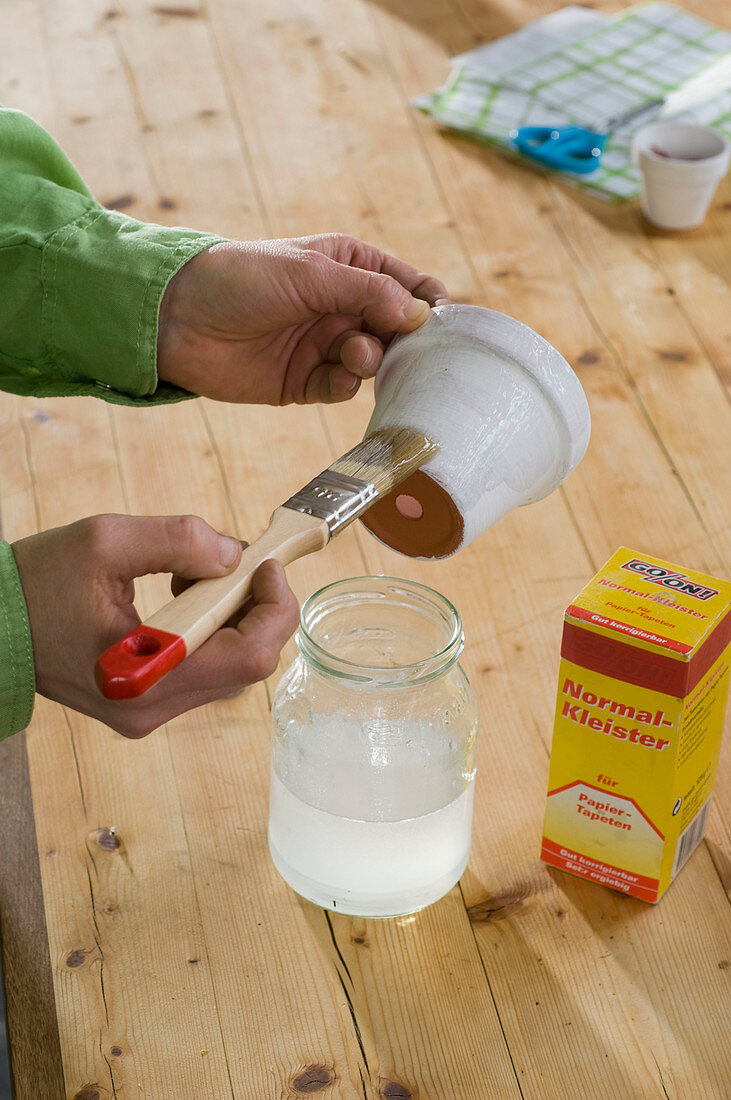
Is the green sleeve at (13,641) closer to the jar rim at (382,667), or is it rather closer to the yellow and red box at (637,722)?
the jar rim at (382,667)

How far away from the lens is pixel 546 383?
77 centimetres

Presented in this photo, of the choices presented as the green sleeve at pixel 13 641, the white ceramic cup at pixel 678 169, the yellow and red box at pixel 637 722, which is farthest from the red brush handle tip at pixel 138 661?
the white ceramic cup at pixel 678 169

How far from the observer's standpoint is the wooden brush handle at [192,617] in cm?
59

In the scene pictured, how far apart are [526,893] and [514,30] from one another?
1.65 m

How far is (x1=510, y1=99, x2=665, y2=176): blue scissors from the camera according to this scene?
170 centimetres

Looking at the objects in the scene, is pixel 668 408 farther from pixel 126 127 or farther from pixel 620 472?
pixel 126 127

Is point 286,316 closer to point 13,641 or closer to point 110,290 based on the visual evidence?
point 110,290

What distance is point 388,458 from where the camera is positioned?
74 cm

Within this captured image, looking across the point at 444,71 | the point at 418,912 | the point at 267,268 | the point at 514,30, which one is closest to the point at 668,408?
the point at 267,268

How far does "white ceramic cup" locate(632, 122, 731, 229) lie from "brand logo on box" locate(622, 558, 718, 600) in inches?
36.2

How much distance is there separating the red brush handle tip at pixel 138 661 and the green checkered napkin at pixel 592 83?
125 cm

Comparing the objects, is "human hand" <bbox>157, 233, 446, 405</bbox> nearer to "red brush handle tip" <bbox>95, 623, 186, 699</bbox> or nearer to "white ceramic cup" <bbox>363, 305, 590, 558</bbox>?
"white ceramic cup" <bbox>363, 305, 590, 558</bbox>

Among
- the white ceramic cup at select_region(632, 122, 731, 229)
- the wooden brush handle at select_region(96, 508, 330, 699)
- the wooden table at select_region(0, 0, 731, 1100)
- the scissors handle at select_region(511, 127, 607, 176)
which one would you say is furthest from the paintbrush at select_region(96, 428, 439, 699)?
the scissors handle at select_region(511, 127, 607, 176)

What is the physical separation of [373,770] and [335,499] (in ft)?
0.58
